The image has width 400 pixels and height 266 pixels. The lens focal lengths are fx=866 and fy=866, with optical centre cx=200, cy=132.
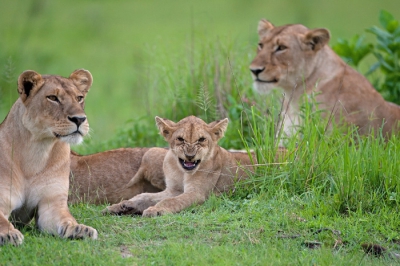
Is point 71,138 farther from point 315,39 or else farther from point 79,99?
point 315,39

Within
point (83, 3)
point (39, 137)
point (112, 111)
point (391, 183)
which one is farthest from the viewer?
point (83, 3)

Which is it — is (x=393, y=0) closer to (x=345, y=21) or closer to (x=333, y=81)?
(x=345, y=21)

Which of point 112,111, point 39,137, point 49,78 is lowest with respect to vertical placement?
point 112,111

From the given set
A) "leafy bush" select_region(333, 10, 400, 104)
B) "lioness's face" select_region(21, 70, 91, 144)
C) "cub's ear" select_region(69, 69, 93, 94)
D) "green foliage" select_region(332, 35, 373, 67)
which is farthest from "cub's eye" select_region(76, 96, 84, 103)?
"green foliage" select_region(332, 35, 373, 67)

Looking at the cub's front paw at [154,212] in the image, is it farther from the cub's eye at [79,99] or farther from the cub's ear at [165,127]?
the cub's eye at [79,99]

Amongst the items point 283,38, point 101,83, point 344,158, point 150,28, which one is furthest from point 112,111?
point 344,158

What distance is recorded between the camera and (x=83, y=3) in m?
18.6

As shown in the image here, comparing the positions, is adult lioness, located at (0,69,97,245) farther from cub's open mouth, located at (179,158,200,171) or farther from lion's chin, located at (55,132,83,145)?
cub's open mouth, located at (179,158,200,171)

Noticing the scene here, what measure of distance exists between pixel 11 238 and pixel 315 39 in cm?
424

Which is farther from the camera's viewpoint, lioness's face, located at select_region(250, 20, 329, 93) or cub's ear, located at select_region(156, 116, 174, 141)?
lioness's face, located at select_region(250, 20, 329, 93)

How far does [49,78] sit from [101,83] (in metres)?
9.17

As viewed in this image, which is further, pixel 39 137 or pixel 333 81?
pixel 333 81

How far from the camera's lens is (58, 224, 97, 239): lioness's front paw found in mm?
5188

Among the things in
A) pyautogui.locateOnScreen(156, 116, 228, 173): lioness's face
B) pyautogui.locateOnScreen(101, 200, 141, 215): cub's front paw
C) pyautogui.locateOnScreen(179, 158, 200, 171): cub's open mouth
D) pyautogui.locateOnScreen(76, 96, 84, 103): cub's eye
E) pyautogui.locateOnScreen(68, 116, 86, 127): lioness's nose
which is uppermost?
pyautogui.locateOnScreen(76, 96, 84, 103): cub's eye
